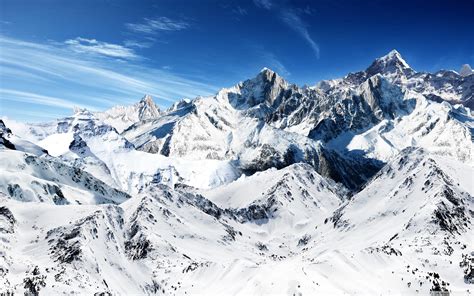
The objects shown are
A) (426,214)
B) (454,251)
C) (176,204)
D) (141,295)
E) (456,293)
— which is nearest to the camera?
(456,293)

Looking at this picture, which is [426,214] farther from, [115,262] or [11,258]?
[11,258]

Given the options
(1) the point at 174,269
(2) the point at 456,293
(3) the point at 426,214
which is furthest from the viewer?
(3) the point at 426,214

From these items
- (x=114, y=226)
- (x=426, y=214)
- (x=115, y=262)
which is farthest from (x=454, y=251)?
(x=114, y=226)

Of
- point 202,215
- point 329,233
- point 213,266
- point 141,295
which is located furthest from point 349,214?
point 141,295

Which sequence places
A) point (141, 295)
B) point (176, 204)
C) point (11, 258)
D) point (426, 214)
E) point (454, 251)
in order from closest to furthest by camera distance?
point (11, 258) < point (141, 295) < point (454, 251) < point (426, 214) < point (176, 204)

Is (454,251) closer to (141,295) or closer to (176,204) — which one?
(141,295)

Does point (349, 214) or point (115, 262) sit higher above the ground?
point (349, 214)

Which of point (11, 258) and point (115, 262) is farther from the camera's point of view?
point (115, 262)

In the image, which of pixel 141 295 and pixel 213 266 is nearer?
pixel 141 295

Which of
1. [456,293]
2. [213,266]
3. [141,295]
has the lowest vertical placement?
[141,295]
